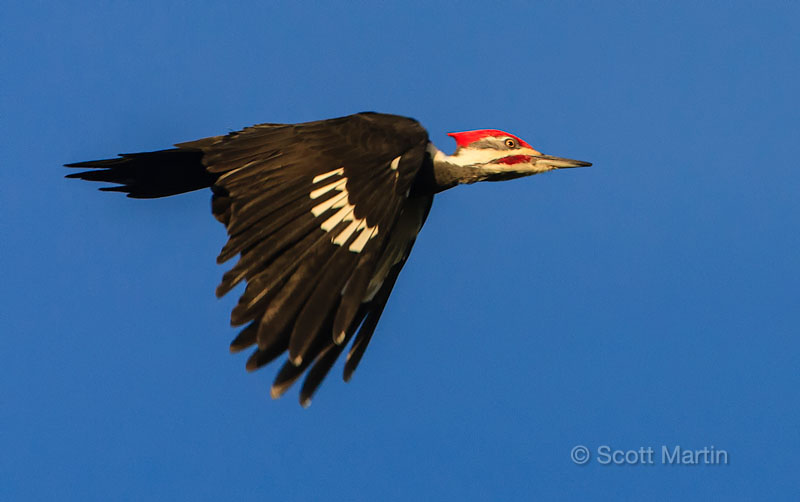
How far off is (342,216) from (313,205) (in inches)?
8.8

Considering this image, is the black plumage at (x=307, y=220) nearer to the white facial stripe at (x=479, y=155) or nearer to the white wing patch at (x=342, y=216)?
the white wing patch at (x=342, y=216)

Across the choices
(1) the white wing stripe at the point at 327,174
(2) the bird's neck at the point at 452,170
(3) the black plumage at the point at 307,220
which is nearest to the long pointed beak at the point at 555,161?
(2) the bird's neck at the point at 452,170

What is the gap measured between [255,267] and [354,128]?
140 centimetres

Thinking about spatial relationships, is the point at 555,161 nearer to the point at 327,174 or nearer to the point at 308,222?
the point at 327,174

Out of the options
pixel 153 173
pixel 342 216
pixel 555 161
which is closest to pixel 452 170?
pixel 555 161

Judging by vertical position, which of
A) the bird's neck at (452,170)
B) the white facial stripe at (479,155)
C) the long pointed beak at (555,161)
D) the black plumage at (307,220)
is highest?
the long pointed beak at (555,161)

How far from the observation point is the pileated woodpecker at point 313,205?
22.2ft

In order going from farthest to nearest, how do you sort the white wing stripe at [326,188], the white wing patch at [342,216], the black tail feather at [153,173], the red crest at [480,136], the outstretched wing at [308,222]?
the red crest at [480,136] < the black tail feather at [153,173] < the white wing stripe at [326,188] < the white wing patch at [342,216] < the outstretched wing at [308,222]

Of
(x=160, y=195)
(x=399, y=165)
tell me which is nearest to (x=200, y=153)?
(x=160, y=195)

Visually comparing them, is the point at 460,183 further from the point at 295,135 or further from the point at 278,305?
the point at 278,305

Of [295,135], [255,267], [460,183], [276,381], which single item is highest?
[460,183]

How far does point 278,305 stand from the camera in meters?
6.76

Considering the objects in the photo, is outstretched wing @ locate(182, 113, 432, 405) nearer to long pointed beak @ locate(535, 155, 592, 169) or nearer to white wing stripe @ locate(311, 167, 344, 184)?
white wing stripe @ locate(311, 167, 344, 184)

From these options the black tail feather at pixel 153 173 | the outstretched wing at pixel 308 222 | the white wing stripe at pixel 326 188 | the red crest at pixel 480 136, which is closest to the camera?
the outstretched wing at pixel 308 222
